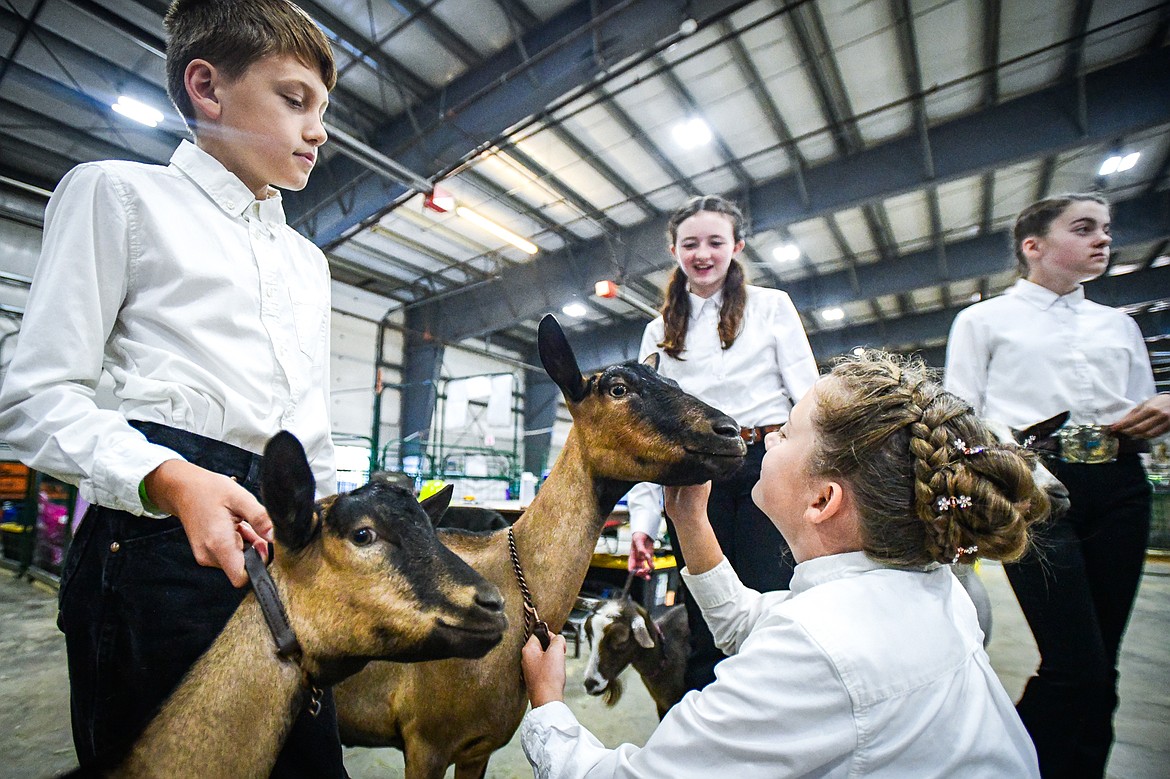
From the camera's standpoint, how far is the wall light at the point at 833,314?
17.0 metres

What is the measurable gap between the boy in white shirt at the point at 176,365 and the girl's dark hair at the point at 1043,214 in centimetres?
267

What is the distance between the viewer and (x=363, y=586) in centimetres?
109

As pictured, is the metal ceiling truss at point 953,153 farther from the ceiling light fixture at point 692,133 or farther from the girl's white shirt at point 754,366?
the girl's white shirt at point 754,366

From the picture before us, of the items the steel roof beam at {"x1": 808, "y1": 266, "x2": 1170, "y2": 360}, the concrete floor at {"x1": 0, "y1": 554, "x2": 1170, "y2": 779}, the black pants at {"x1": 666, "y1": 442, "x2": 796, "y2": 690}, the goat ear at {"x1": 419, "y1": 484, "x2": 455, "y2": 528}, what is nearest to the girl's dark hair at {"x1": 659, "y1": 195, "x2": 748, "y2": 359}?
the black pants at {"x1": 666, "y1": 442, "x2": 796, "y2": 690}

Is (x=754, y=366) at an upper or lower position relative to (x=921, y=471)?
upper

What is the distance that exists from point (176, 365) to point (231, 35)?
0.70m

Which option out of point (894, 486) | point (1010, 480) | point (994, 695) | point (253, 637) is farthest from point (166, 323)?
point (994, 695)

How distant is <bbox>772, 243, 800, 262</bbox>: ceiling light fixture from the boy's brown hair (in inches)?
498

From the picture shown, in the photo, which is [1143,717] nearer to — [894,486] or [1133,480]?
[1133,480]

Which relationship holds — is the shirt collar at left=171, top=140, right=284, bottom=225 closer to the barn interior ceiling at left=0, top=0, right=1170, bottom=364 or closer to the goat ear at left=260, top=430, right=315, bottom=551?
the goat ear at left=260, top=430, right=315, bottom=551

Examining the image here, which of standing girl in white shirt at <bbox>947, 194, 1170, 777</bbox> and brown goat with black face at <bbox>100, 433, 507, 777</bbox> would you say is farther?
standing girl in white shirt at <bbox>947, 194, 1170, 777</bbox>

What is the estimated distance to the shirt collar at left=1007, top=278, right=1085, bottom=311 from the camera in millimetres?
2293

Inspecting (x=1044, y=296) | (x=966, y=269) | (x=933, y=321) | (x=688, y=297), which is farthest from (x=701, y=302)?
(x=933, y=321)

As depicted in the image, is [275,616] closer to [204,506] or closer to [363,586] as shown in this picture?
[363,586]
